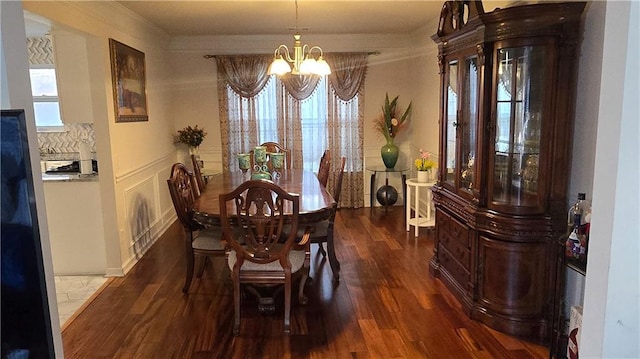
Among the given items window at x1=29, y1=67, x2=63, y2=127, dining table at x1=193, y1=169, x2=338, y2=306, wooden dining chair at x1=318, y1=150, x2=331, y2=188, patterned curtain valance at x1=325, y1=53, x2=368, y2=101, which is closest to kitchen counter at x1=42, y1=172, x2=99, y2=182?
dining table at x1=193, y1=169, x2=338, y2=306

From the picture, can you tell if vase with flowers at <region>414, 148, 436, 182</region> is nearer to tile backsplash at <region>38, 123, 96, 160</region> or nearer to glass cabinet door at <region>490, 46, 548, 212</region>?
→ glass cabinet door at <region>490, 46, 548, 212</region>

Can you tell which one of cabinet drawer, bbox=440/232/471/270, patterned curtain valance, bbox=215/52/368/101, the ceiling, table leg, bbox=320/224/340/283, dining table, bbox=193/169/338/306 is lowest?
table leg, bbox=320/224/340/283

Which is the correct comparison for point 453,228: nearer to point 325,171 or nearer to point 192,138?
point 325,171

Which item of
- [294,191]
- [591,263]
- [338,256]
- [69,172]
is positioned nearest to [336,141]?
[338,256]

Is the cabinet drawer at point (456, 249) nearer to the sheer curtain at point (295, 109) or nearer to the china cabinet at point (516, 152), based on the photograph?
the china cabinet at point (516, 152)

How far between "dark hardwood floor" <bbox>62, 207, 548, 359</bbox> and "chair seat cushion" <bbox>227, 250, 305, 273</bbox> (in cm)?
40

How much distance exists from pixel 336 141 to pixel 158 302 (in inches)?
143

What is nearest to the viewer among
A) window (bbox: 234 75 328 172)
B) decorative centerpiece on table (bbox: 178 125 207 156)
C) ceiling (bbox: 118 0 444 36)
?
ceiling (bbox: 118 0 444 36)

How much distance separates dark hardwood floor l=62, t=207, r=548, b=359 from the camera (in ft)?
8.75

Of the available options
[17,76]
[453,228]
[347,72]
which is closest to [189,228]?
[453,228]

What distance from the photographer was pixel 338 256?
14.2 ft

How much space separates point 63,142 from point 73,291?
7.19ft

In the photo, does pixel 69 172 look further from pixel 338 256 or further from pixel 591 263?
pixel 591 263

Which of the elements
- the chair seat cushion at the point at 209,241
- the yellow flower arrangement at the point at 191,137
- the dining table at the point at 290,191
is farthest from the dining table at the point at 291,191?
the yellow flower arrangement at the point at 191,137
